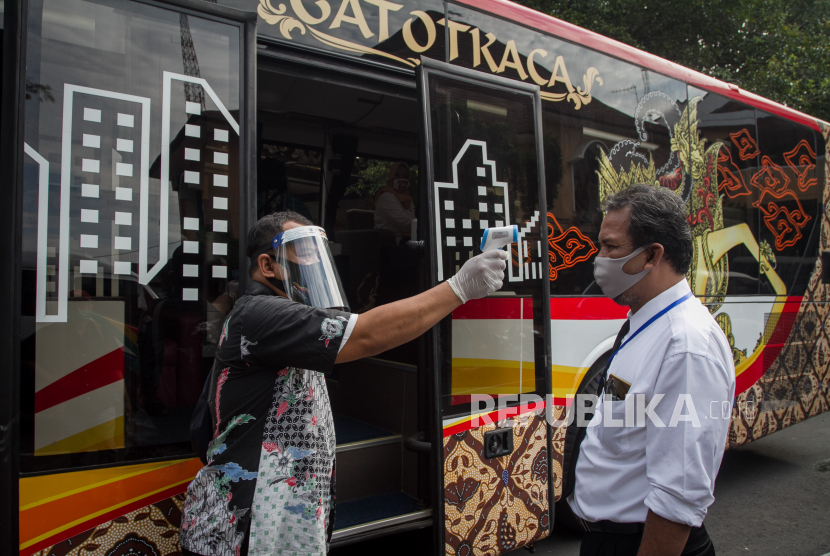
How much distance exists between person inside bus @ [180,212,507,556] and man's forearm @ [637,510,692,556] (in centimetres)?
86

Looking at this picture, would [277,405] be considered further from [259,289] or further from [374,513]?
[374,513]

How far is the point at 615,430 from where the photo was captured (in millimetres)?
1523

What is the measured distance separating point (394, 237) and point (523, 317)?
158 centimetres

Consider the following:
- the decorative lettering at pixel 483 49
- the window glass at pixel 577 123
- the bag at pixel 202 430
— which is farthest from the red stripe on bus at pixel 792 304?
the bag at pixel 202 430

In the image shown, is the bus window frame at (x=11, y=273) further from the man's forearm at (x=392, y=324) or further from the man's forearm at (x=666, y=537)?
the man's forearm at (x=666, y=537)

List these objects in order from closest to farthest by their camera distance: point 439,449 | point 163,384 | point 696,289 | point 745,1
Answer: point 163,384 → point 439,449 → point 696,289 → point 745,1

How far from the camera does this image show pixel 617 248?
1677mm

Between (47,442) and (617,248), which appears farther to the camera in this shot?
(47,442)

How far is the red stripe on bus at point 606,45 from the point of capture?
3246mm

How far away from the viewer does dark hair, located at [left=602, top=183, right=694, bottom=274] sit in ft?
5.27

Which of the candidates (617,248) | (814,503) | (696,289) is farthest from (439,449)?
(814,503)

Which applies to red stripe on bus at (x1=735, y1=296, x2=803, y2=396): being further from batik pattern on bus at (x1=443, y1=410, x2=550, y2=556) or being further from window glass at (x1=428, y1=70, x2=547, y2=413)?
window glass at (x1=428, y1=70, x2=547, y2=413)

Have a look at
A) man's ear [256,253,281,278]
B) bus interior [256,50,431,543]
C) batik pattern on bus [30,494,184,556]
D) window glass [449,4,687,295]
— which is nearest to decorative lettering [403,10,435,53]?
window glass [449,4,687,295]

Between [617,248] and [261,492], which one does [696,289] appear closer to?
[617,248]
